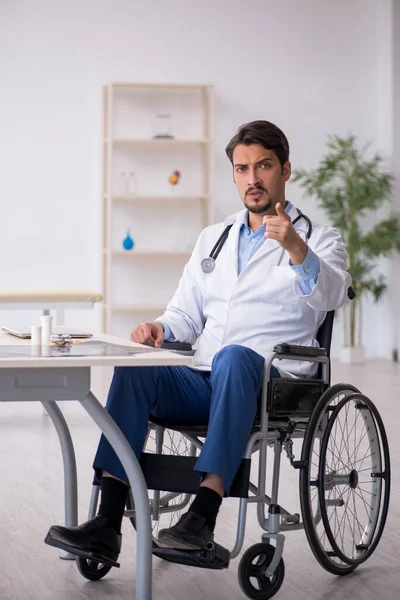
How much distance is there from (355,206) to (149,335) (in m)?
5.54

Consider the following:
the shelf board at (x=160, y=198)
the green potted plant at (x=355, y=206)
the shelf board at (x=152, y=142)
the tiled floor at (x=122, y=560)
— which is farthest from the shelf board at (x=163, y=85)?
the tiled floor at (x=122, y=560)

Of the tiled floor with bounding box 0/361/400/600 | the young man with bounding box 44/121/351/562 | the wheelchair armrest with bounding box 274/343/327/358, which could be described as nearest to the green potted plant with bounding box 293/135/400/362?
the tiled floor with bounding box 0/361/400/600

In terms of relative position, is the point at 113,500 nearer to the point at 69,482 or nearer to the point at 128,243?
the point at 69,482

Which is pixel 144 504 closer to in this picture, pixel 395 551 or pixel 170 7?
pixel 395 551

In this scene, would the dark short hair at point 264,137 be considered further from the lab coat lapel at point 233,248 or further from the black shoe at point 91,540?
the black shoe at point 91,540

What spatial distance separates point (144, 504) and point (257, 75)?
6.65 meters

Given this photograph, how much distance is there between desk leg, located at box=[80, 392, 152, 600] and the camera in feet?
6.50

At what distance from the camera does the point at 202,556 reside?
201cm

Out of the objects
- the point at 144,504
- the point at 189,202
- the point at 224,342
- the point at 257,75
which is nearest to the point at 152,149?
the point at 189,202

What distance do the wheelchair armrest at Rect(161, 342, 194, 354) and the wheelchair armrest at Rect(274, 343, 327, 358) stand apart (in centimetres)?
39

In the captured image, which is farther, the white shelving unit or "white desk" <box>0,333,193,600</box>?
the white shelving unit

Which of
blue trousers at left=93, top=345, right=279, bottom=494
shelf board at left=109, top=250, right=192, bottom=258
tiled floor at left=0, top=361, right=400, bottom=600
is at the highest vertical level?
shelf board at left=109, top=250, right=192, bottom=258

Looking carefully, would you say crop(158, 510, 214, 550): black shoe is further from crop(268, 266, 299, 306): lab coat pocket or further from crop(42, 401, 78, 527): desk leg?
crop(268, 266, 299, 306): lab coat pocket

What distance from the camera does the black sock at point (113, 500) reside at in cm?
215
